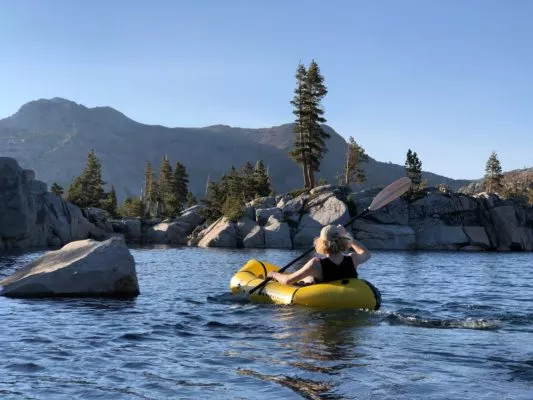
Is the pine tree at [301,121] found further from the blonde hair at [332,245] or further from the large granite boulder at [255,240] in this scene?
the blonde hair at [332,245]

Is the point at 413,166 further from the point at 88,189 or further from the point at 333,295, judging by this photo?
the point at 333,295

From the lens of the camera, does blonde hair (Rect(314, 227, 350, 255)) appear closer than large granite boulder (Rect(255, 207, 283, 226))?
Yes

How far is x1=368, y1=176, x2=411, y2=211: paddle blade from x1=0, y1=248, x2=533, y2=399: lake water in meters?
2.91

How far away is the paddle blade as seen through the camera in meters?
16.2

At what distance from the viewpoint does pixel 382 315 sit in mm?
11508

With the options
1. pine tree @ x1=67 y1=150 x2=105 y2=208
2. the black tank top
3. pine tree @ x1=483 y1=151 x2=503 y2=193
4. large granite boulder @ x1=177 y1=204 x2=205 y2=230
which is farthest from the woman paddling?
pine tree @ x1=483 y1=151 x2=503 y2=193

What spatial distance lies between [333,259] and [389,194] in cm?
504

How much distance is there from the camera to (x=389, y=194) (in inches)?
649

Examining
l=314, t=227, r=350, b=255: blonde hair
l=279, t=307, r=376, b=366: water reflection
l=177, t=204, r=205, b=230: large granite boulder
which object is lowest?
l=279, t=307, r=376, b=366: water reflection

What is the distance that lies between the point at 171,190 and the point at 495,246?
4770cm

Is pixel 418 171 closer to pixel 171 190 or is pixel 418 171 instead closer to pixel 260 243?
pixel 260 243

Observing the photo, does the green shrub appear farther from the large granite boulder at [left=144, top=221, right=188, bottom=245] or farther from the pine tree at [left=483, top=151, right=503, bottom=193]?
the pine tree at [left=483, top=151, right=503, bottom=193]

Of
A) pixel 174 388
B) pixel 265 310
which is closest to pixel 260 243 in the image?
pixel 265 310

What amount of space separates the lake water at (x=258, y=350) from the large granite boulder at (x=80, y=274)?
57cm
